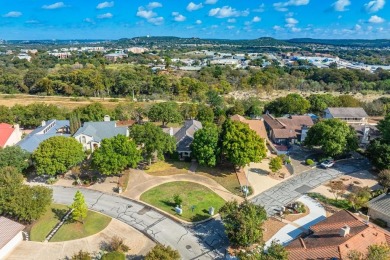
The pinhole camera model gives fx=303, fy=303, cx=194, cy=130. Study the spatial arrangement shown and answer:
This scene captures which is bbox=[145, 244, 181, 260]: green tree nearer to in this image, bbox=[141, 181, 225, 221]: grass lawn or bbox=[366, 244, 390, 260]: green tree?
Result: bbox=[141, 181, 225, 221]: grass lawn

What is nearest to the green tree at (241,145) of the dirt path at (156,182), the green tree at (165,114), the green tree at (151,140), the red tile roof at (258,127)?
the dirt path at (156,182)

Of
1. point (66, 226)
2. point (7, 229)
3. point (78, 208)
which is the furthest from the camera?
point (66, 226)

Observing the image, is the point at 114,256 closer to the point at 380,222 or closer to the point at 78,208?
Answer: the point at 78,208

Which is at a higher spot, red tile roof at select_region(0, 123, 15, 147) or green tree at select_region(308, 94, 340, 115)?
green tree at select_region(308, 94, 340, 115)

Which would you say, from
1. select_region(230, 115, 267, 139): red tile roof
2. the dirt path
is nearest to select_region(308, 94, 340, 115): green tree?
select_region(230, 115, 267, 139): red tile roof

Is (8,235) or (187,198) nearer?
(8,235)

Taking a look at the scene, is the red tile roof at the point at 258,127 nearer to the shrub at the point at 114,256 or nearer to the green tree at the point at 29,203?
the shrub at the point at 114,256

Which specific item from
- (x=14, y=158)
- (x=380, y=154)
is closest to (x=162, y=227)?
(x=14, y=158)

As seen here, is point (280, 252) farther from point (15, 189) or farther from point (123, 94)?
point (123, 94)
